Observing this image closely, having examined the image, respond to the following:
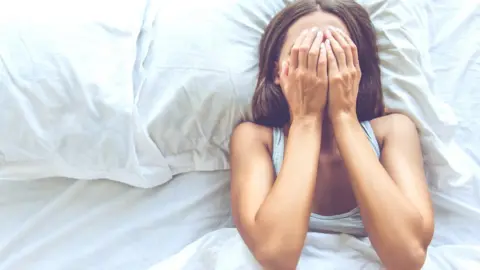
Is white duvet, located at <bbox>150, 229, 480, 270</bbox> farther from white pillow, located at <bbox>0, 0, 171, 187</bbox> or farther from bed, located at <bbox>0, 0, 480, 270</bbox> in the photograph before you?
white pillow, located at <bbox>0, 0, 171, 187</bbox>

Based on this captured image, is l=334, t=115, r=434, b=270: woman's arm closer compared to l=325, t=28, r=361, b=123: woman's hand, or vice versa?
l=334, t=115, r=434, b=270: woman's arm

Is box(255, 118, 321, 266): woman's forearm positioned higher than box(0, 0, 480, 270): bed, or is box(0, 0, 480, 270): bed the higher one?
box(255, 118, 321, 266): woman's forearm

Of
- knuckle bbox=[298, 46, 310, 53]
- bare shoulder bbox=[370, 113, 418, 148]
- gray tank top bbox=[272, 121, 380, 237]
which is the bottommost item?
gray tank top bbox=[272, 121, 380, 237]

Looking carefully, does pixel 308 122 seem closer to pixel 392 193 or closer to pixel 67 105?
pixel 392 193

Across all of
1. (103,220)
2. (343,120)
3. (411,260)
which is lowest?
(103,220)

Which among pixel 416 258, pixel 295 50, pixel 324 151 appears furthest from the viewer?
pixel 324 151

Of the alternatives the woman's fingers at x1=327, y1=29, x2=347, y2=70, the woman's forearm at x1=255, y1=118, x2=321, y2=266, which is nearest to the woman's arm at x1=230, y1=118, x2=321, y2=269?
the woman's forearm at x1=255, y1=118, x2=321, y2=266

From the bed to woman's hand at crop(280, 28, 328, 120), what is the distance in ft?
0.66

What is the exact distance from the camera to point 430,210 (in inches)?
38.0

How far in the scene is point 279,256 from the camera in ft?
2.99

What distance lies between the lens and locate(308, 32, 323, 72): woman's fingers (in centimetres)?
99

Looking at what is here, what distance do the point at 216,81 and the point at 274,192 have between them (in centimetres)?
25

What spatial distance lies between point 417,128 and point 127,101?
1.71ft

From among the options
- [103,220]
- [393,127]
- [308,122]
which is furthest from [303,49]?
[103,220]
